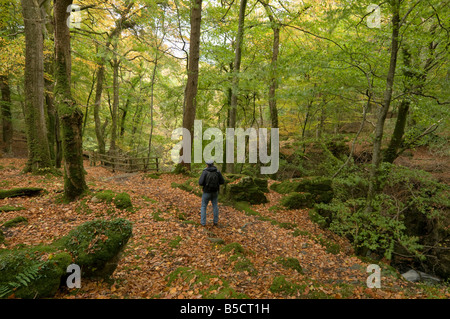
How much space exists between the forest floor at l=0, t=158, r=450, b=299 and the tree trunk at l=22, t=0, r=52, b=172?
39.1 inches

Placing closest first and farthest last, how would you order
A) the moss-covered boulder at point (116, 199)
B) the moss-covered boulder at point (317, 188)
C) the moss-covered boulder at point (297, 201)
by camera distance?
the moss-covered boulder at point (116, 199)
the moss-covered boulder at point (297, 201)
the moss-covered boulder at point (317, 188)

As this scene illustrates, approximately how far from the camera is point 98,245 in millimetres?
3502

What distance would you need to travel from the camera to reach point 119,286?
359 centimetres

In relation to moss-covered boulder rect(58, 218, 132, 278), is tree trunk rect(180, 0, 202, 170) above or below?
above

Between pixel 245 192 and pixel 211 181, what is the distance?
3.44 metres

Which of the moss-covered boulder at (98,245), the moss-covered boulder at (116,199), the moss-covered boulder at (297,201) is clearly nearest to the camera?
the moss-covered boulder at (98,245)

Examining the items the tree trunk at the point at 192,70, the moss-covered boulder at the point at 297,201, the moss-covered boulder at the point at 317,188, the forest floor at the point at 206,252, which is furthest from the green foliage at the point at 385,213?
the tree trunk at the point at 192,70

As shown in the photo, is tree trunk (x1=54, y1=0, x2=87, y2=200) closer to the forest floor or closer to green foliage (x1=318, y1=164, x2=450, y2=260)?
the forest floor

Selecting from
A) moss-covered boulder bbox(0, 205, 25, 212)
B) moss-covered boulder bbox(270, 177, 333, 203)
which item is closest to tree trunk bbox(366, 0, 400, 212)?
moss-covered boulder bbox(270, 177, 333, 203)

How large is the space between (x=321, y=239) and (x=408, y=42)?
6.59 m

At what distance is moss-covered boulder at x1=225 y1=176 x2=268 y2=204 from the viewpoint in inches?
364

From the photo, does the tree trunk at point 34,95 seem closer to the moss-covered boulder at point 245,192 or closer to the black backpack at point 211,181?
the black backpack at point 211,181

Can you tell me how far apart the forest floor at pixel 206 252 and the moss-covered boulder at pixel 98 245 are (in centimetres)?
25

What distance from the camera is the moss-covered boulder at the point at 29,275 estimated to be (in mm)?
2668
